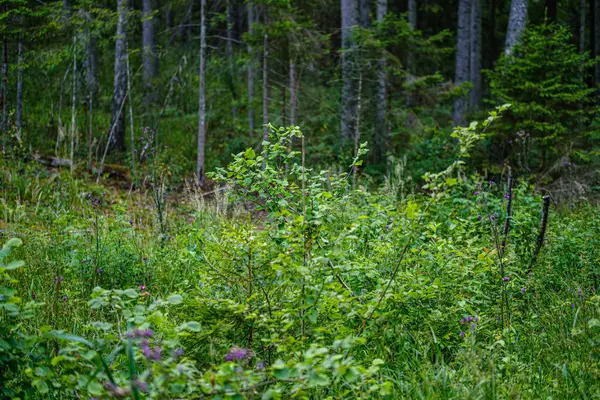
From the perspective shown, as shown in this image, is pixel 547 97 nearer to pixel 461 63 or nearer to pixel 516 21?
pixel 516 21

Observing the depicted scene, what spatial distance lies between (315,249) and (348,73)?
830 centimetres

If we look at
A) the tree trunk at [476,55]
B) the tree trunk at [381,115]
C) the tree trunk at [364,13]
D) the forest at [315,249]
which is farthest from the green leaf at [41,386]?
the tree trunk at [476,55]

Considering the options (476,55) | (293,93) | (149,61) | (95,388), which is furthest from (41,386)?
(476,55)

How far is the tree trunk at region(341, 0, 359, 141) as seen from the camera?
10.4 metres

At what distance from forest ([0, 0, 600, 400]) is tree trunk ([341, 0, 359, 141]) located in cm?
5

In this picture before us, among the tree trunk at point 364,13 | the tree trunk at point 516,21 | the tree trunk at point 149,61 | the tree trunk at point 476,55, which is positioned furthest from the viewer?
the tree trunk at point 476,55

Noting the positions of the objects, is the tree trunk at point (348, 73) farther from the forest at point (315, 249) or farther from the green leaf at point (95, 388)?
the green leaf at point (95, 388)

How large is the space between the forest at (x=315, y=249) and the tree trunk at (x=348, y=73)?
48mm

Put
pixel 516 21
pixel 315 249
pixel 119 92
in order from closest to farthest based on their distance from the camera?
pixel 315 249, pixel 516 21, pixel 119 92

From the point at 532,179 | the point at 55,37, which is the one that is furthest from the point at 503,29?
the point at 55,37

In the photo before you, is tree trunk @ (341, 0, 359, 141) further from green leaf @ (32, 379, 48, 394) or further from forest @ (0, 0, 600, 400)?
green leaf @ (32, 379, 48, 394)

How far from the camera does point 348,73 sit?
34.4 feet

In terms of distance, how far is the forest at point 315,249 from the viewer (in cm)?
217

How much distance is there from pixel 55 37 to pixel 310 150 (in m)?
6.42
